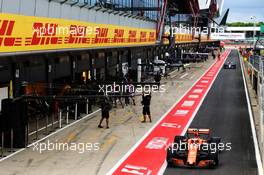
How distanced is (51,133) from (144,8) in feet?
95.5

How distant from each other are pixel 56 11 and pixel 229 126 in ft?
34.4

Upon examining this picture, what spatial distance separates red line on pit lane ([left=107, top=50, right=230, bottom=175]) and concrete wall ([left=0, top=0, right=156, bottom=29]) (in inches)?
252

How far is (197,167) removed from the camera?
16.9 metres

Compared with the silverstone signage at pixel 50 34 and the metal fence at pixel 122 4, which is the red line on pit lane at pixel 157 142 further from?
the metal fence at pixel 122 4

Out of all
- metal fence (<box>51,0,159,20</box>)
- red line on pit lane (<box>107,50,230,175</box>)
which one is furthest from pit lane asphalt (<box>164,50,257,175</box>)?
metal fence (<box>51,0,159,20</box>)

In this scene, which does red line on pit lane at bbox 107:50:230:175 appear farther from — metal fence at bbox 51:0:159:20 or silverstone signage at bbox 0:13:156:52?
metal fence at bbox 51:0:159:20

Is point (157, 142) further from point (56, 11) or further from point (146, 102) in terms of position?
point (56, 11)

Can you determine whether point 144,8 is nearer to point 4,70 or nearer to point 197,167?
point 4,70

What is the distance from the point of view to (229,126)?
83.6 ft

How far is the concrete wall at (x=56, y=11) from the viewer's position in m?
17.4

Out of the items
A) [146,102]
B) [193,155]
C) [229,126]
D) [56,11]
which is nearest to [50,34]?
[56,11]

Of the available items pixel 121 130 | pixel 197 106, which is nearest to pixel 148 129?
pixel 121 130

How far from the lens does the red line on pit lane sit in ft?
55.5

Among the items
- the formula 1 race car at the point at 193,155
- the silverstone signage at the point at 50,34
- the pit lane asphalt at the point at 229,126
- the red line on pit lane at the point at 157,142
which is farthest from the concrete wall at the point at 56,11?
the pit lane asphalt at the point at 229,126
